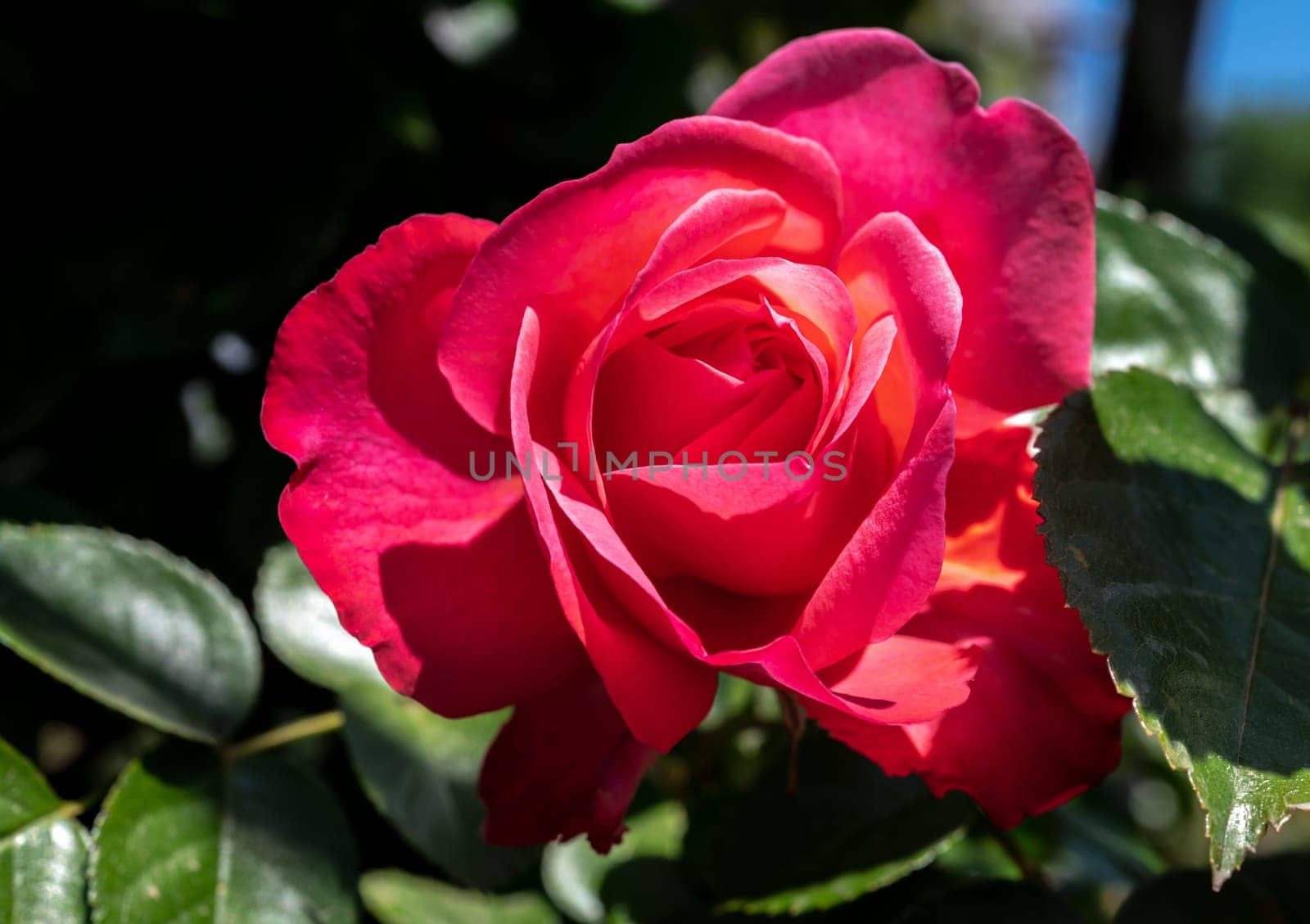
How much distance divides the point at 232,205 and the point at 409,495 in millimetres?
599

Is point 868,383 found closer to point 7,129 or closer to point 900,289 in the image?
point 900,289

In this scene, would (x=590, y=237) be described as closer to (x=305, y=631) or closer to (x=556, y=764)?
(x=556, y=764)

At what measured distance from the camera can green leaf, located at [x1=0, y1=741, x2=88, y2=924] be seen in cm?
63

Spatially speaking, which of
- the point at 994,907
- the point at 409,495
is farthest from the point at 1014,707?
the point at 409,495

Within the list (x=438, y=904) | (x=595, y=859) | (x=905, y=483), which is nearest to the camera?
(x=905, y=483)

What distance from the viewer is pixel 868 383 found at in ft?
1.61

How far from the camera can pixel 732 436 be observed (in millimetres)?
532

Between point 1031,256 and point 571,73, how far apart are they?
0.80 m

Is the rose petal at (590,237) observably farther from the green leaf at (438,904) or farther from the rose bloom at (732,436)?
the green leaf at (438,904)

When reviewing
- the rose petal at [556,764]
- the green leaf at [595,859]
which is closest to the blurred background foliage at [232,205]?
the green leaf at [595,859]

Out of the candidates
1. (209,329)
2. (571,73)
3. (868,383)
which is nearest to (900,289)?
(868,383)

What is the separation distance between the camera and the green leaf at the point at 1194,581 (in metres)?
0.49

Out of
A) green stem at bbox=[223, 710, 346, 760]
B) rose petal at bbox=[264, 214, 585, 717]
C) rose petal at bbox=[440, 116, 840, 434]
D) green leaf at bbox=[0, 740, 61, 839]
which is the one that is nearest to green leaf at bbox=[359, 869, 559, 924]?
green stem at bbox=[223, 710, 346, 760]

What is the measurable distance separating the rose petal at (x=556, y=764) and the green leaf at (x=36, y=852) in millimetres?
278
